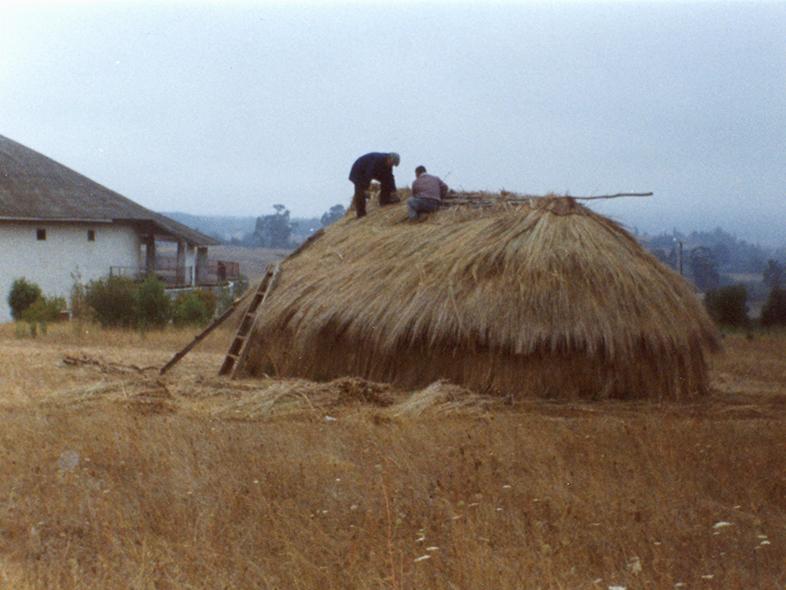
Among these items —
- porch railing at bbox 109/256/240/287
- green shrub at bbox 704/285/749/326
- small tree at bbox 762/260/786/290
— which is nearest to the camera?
green shrub at bbox 704/285/749/326

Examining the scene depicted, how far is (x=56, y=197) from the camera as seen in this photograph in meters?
35.9

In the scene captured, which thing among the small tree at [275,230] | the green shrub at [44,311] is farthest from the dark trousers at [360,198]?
the small tree at [275,230]

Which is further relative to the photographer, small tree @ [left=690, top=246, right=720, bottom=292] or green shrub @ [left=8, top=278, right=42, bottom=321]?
small tree @ [left=690, top=246, right=720, bottom=292]

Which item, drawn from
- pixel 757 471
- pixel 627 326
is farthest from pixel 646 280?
pixel 757 471

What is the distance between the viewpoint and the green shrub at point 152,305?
79.0 ft

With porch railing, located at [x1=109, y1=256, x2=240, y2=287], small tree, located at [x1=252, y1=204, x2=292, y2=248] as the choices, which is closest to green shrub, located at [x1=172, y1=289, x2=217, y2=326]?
porch railing, located at [x1=109, y1=256, x2=240, y2=287]

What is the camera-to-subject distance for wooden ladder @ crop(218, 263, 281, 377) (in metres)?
14.5

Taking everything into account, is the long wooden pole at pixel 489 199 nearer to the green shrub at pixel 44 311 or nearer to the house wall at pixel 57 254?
the green shrub at pixel 44 311

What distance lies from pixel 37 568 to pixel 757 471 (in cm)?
514

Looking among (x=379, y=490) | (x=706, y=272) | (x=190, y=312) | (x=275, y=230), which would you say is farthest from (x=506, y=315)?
(x=275, y=230)

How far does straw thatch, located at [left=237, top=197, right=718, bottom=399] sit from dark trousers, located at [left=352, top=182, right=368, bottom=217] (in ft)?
6.99

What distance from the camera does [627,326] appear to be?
12.6 m

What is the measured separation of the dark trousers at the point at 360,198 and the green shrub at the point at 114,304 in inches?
348

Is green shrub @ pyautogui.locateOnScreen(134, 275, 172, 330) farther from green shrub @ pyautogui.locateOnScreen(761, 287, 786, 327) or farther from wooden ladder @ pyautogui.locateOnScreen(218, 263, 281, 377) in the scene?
green shrub @ pyautogui.locateOnScreen(761, 287, 786, 327)
